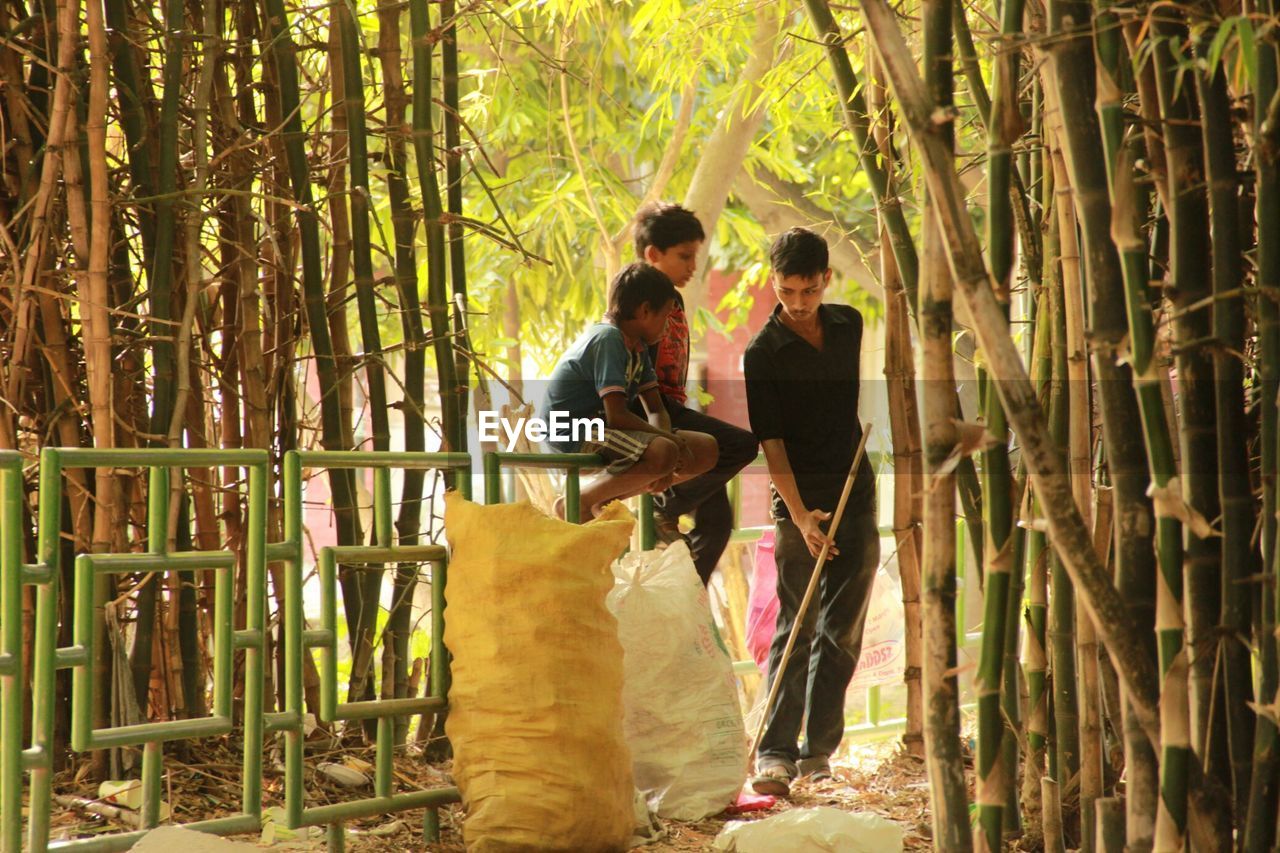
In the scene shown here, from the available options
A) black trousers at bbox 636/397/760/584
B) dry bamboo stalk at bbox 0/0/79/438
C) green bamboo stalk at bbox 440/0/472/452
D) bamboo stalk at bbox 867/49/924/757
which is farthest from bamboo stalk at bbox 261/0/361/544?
bamboo stalk at bbox 867/49/924/757

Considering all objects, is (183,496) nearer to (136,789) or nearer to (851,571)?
(136,789)

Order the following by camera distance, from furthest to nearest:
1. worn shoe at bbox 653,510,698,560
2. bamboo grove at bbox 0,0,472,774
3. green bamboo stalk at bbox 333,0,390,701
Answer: worn shoe at bbox 653,510,698,560 → green bamboo stalk at bbox 333,0,390,701 → bamboo grove at bbox 0,0,472,774

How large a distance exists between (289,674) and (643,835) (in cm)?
75

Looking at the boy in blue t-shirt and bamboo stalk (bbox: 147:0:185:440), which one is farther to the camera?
the boy in blue t-shirt

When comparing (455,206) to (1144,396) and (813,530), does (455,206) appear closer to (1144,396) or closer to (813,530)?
(813,530)

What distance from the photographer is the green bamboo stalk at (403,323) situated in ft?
8.45

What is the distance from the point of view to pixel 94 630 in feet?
6.59

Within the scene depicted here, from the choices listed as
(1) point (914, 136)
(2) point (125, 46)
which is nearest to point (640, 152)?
(2) point (125, 46)

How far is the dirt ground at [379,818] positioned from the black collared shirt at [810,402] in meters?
0.69

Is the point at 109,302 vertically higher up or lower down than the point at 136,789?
higher up

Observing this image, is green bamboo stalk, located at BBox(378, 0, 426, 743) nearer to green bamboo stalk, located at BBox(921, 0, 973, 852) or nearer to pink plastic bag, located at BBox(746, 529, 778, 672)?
pink plastic bag, located at BBox(746, 529, 778, 672)

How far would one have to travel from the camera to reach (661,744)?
256cm
